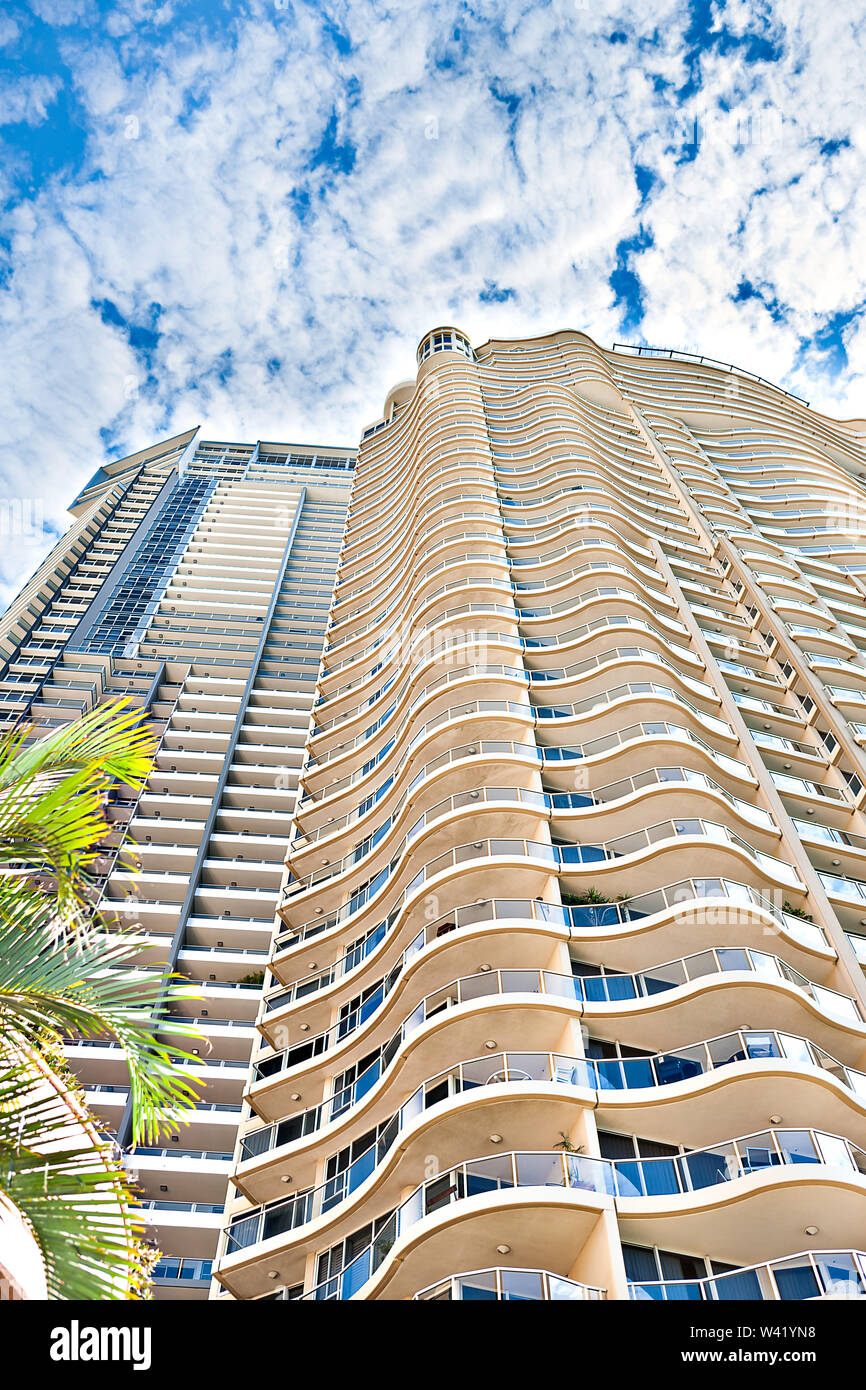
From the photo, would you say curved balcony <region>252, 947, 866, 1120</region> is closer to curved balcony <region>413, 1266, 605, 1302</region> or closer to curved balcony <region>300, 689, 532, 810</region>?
curved balcony <region>413, 1266, 605, 1302</region>

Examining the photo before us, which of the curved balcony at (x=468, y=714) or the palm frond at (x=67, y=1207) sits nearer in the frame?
the palm frond at (x=67, y=1207)

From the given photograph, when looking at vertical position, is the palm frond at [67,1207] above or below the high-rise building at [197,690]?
below

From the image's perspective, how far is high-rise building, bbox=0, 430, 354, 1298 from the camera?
1763 inches

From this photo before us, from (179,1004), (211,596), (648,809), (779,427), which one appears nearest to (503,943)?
(648,809)

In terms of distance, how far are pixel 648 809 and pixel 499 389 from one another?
4120 cm

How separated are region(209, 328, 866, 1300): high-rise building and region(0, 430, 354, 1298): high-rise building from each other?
5231 millimetres

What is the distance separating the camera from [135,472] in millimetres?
120000

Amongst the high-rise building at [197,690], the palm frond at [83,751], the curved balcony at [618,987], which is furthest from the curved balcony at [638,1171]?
the palm frond at [83,751]

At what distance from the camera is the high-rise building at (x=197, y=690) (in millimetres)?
44781

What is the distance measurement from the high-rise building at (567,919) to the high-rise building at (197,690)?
206 inches

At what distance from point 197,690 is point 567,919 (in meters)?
59.6

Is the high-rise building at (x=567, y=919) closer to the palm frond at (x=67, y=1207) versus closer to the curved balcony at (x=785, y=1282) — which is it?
the curved balcony at (x=785, y=1282)

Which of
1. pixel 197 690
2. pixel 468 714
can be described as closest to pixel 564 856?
pixel 468 714

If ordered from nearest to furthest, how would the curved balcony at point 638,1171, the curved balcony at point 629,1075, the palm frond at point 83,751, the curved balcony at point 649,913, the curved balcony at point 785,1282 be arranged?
the palm frond at point 83,751 → the curved balcony at point 785,1282 → the curved balcony at point 638,1171 → the curved balcony at point 629,1075 → the curved balcony at point 649,913
